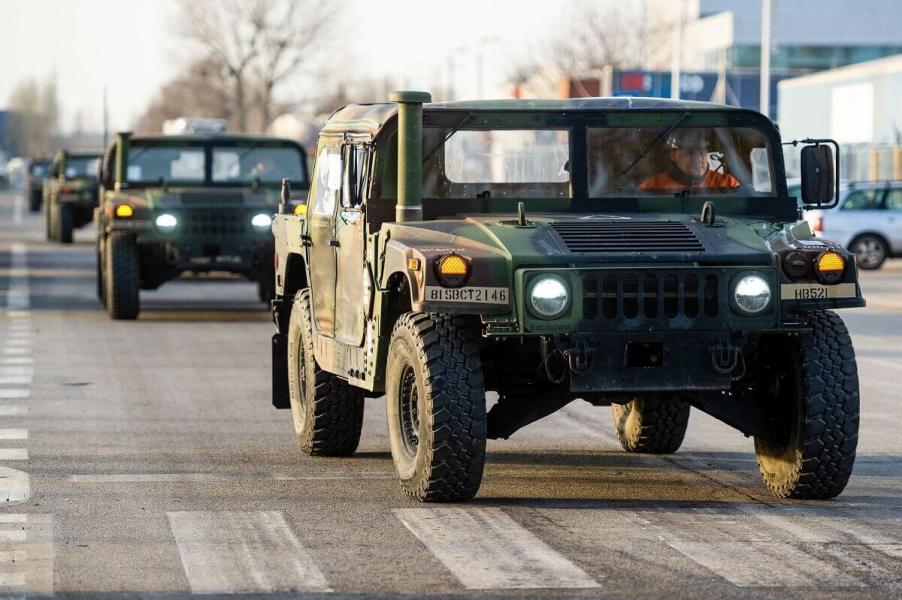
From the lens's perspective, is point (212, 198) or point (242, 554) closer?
point (242, 554)

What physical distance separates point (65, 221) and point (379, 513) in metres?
34.1

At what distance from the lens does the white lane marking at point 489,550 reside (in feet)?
24.5

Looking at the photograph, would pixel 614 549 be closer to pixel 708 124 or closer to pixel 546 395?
pixel 546 395

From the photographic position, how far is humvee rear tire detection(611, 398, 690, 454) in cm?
1110

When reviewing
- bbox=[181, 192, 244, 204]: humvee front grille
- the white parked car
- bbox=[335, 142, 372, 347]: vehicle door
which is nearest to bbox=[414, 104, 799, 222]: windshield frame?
bbox=[335, 142, 372, 347]: vehicle door

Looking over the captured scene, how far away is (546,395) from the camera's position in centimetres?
932

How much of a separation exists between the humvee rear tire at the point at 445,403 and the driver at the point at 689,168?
1.61 metres

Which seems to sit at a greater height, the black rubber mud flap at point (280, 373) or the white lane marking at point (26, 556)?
the black rubber mud flap at point (280, 373)

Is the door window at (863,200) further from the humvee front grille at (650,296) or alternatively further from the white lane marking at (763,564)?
the white lane marking at (763,564)

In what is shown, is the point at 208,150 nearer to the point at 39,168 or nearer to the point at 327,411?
the point at 327,411

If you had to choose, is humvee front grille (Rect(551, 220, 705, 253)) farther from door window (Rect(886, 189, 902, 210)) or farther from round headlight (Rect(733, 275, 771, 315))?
door window (Rect(886, 189, 902, 210))

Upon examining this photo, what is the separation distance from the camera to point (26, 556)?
7973mm

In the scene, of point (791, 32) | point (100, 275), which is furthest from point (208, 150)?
point (791, 32)

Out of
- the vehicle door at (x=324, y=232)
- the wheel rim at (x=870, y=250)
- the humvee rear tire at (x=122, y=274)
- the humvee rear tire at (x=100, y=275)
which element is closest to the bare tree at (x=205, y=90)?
the wheel rim at (x=870, y=250)
